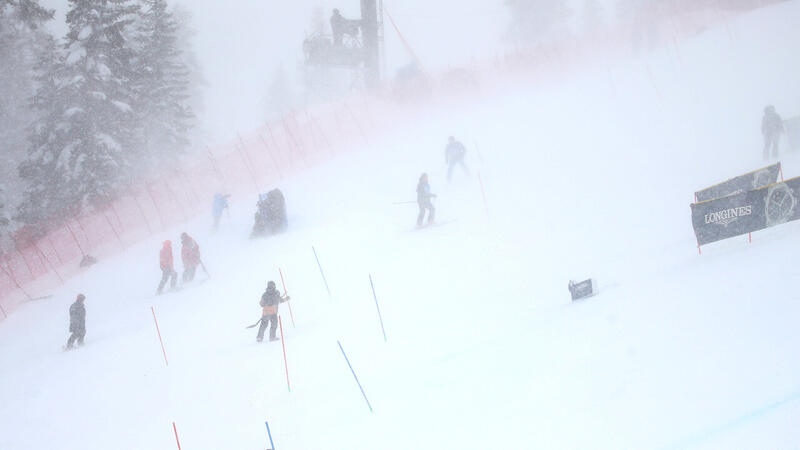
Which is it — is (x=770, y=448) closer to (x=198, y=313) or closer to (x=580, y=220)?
(x=580, y=220)

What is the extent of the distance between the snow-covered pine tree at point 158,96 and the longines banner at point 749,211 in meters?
25.9

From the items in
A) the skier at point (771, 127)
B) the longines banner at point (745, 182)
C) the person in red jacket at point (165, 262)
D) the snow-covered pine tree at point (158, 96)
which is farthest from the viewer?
the snow-covered pine tree at point (158, 96)

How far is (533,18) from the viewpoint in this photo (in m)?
44.4

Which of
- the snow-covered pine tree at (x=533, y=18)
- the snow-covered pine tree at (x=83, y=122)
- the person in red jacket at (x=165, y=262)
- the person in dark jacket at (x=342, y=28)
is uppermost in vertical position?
the snow-covered pine tree at (x=533, y=18)

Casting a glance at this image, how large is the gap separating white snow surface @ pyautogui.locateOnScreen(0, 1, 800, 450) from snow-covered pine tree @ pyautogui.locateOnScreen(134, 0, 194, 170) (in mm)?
10186

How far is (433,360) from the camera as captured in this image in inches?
278

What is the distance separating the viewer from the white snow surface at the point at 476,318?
481cm

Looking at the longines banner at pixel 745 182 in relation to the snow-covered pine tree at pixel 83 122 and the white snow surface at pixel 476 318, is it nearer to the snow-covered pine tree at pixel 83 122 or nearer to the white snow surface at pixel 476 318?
the white snow surface at pixel 476 318

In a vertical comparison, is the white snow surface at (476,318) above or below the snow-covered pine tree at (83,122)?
below

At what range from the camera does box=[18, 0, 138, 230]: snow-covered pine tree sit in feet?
71.2

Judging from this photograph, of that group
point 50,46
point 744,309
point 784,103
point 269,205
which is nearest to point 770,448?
point 744,309

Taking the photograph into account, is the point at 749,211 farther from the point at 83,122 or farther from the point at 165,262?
the point at 83,122

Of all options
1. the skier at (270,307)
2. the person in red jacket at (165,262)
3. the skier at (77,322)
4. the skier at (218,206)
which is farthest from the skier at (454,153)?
the skier at (77,322)

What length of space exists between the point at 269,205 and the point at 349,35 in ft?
60.0
